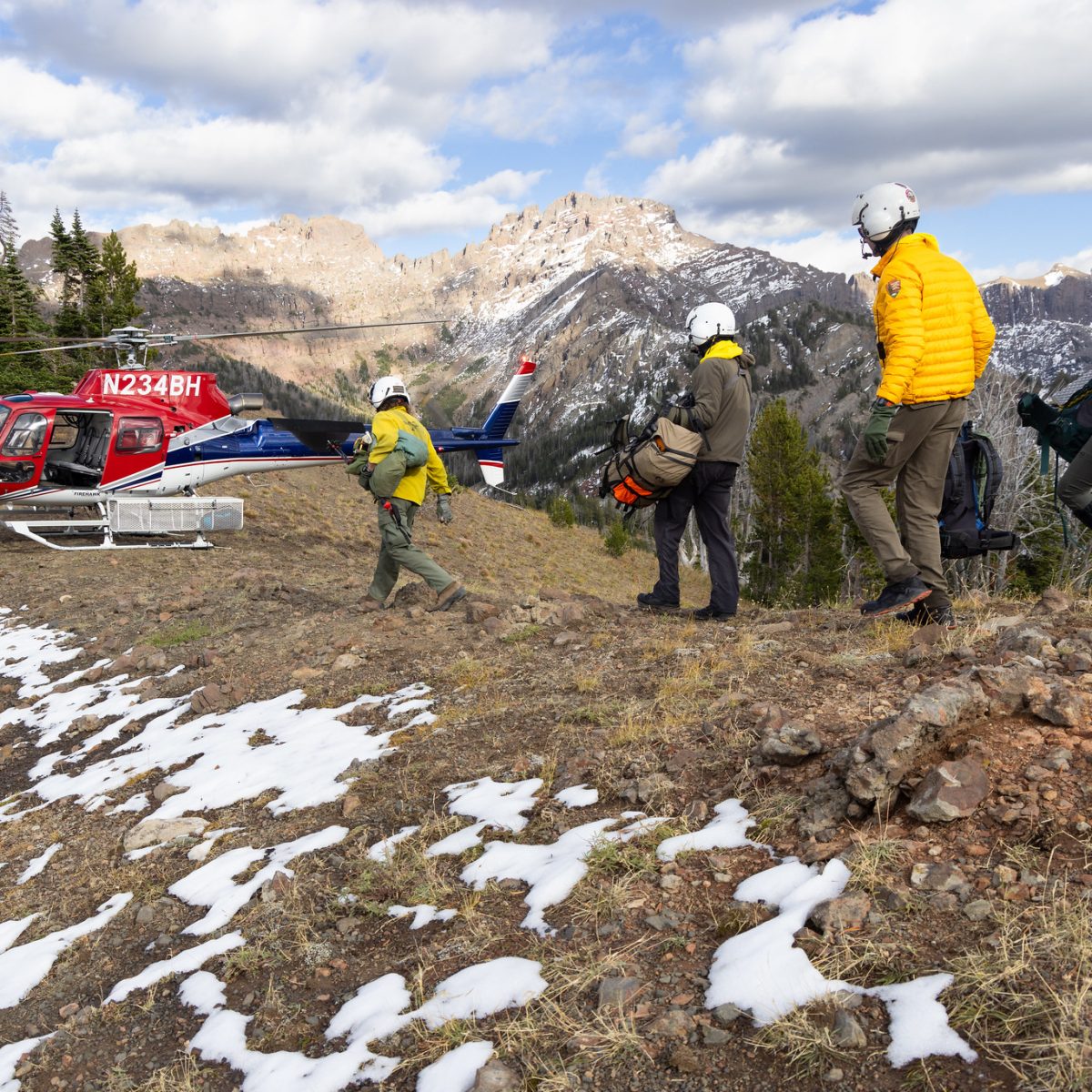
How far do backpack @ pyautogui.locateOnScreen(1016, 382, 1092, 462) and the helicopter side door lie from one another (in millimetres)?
14803

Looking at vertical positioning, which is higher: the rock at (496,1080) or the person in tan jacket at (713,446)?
the person in tan jacket at (713,446)

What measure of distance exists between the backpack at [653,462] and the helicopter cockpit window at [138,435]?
11.3 metres

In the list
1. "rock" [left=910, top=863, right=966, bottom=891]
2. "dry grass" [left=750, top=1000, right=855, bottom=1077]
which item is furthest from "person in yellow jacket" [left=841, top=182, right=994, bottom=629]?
"dry grass" [left=750, top=1000, right=855, bottom=1077]

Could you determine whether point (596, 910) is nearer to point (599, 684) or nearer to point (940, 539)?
point (599, 684)

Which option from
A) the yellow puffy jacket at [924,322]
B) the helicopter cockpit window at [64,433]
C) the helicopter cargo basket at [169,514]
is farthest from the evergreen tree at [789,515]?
the yellow puffy jacket at [924,322]

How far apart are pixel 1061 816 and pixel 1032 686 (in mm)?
873

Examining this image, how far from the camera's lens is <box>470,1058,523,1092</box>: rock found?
2342 mm

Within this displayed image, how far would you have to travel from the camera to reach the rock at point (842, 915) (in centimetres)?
262

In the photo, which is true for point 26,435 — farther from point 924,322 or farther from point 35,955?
point 924,322

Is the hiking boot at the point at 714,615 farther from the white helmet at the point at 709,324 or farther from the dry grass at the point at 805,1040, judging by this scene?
the dry grass at the point at 805,1040

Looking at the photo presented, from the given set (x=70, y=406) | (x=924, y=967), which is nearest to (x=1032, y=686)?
(x=924, y=967)

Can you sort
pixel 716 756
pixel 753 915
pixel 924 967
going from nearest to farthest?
pixel 924 967 → pixel 753 915 → pixel 716 756

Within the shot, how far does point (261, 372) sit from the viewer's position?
175625mm

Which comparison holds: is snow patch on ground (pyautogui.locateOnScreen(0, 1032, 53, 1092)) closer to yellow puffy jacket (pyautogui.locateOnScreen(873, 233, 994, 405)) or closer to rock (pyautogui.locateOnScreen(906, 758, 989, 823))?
rock (pyautogui.locateOnScreen(906, 758, 989, 823))
